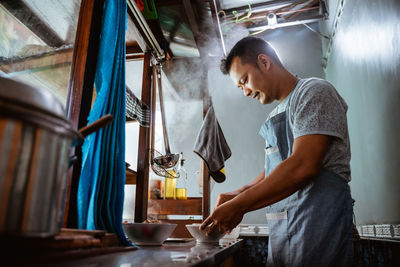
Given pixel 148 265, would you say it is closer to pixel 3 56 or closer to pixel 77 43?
pixel 77 43

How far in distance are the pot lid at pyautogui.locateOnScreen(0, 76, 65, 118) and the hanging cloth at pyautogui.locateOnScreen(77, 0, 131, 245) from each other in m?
0.82

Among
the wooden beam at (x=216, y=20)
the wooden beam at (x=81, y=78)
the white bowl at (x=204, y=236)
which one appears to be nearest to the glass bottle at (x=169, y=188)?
the white bowl at (x=204, y=236)

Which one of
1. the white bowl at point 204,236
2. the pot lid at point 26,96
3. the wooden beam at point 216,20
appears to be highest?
the wooden beam at point 216,20

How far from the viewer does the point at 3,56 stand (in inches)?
65.2

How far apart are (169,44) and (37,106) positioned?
280 centimetres

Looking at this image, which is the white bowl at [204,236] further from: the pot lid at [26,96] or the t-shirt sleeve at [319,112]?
the pot lid at [26,96]

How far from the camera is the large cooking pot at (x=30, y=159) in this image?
0.48 meters

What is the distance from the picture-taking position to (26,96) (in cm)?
51

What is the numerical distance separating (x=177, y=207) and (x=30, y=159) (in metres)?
2.52

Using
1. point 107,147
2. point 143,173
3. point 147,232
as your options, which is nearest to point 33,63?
point 107,147

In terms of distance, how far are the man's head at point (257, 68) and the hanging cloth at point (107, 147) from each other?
771 mm

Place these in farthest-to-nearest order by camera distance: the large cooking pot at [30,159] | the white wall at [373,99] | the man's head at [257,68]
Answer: the man's head at [257,68] → the white wall at [373,99] → the large cooking pot at [30,159]

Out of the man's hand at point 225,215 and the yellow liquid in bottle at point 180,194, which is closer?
the man's hand at point 225,215

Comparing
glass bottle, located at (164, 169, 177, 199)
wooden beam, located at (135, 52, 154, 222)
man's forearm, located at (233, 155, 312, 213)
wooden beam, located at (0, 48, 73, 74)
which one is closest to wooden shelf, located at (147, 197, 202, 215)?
glass bottle, located at (164, 169, 177, 199)
